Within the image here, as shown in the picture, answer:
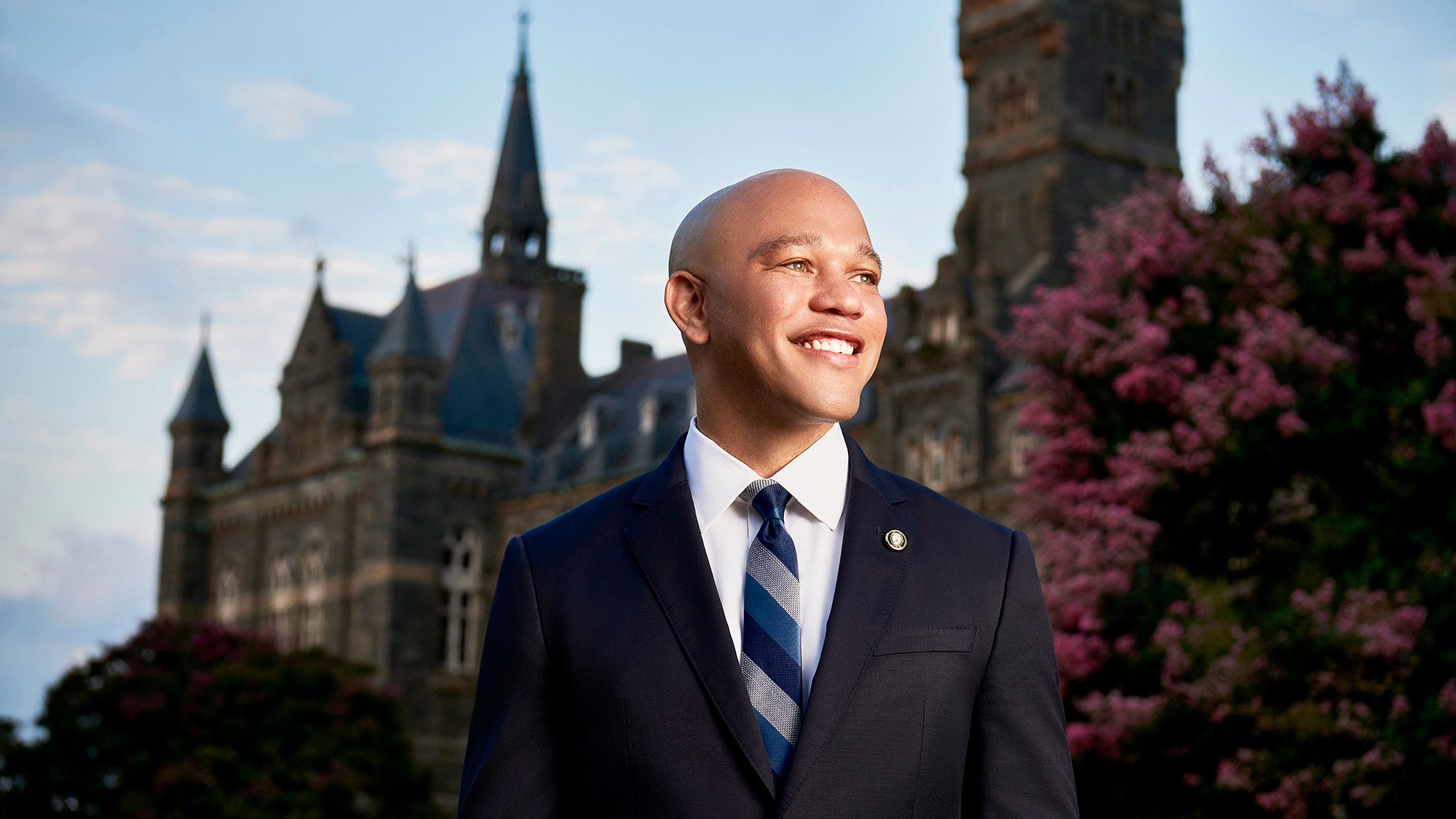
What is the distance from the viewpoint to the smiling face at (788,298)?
360cm

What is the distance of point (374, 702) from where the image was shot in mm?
38469

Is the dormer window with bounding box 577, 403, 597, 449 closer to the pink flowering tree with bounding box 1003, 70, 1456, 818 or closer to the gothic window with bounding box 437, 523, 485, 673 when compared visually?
the gothic window with bounding box 437, 523, 485, 673

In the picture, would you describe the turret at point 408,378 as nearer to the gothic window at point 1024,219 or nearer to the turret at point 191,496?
the turret at point 191,496

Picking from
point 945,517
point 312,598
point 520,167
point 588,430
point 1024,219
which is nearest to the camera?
point 945,517

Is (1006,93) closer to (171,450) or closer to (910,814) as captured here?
(171,450)

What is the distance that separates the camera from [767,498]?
11.8 feet

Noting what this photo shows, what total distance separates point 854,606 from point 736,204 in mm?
841

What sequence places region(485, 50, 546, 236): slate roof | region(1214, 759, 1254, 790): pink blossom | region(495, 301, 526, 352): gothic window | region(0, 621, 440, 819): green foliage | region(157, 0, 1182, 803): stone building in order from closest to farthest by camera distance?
region(1214, 759, 1254, 790): pink blossom < region(0, 621, 440, 819): green foliage < region(157, 0, 1182, 803): stone building < region(495, 301, 526, 352): gothic window < region(485, 50, 546, 236): slate roof

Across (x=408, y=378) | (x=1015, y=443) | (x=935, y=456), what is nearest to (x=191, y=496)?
(x=408, y=378)

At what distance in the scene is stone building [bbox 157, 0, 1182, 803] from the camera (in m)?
43.8

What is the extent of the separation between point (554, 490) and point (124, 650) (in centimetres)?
1909

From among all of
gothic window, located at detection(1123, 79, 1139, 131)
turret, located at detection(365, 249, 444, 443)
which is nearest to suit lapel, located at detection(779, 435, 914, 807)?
gothic window, located at detection(1123, 79, 1139, 131)

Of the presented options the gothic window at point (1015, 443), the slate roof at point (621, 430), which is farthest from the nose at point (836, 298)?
the slate roof at point (621, 430)

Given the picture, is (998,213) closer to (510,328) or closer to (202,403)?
(510,328)
